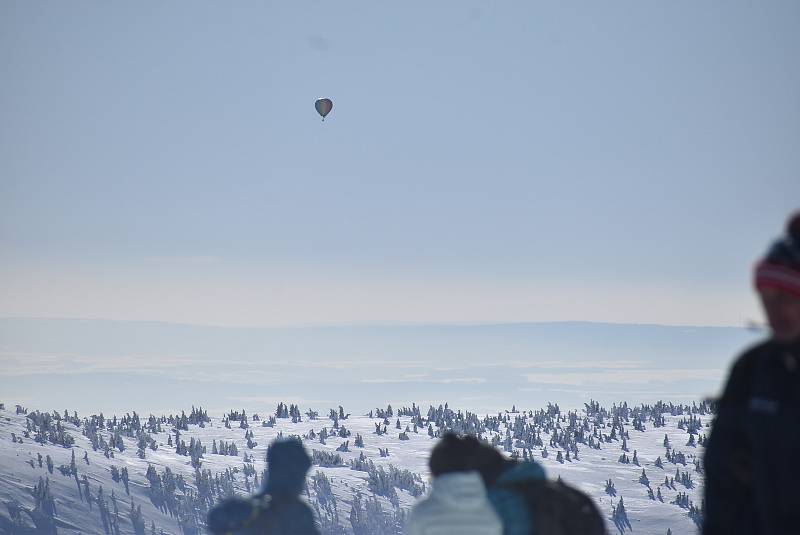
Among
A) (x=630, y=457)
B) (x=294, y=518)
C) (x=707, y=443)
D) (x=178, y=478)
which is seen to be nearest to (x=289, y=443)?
(x=294, y=518)

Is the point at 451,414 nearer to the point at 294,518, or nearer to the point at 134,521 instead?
the point at 134,521

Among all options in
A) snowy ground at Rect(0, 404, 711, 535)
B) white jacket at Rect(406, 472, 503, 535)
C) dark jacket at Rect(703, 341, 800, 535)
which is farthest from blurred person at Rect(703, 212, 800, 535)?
snowy ground at Rect(0, 404, 711, 535)

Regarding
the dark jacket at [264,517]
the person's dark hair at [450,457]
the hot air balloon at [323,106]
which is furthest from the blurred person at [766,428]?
the hot air balloon at [323,106]

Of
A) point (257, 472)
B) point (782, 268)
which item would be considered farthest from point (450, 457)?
point (257, 472)

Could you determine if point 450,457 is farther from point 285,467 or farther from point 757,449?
point 757,449

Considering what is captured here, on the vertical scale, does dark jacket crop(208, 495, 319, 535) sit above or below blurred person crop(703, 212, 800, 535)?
below

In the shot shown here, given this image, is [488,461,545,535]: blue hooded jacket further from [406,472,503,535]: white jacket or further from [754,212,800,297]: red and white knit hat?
[754,212,800,297]: red and white knit hat

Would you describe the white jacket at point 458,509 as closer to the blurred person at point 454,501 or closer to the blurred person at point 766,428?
the blurred person at point 454,501
